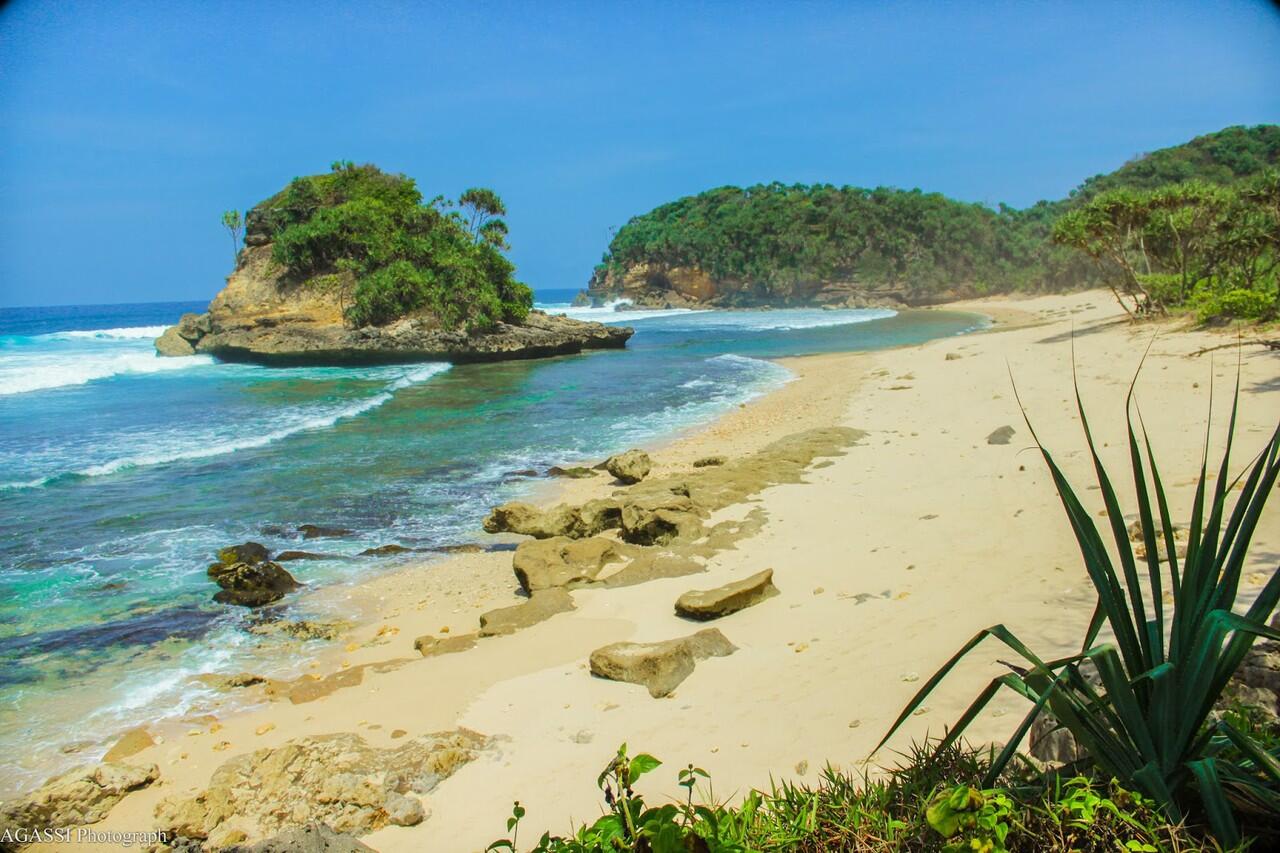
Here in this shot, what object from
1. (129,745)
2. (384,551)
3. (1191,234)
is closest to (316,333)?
(384,551)

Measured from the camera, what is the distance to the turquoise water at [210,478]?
22.4 ft

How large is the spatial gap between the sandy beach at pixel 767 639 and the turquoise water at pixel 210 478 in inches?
43.1

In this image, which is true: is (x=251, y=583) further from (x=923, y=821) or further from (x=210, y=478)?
(x=923, y=821)

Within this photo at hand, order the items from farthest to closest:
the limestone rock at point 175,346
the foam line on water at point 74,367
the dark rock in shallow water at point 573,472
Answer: the limestone rock at point 175,346 < the foam line on water at point 74,367 < the dark rock in shallow water at point 573,472

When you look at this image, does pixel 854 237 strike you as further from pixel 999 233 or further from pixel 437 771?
pixel 437 771

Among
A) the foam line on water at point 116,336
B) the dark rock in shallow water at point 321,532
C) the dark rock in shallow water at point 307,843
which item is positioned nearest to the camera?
the dark rock in shallow water at point 307,843

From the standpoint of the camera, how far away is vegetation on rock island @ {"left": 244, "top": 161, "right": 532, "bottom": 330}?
35.2m

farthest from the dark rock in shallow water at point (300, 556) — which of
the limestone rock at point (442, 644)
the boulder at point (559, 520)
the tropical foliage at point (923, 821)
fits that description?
the tropical foliage at point (923, 821)

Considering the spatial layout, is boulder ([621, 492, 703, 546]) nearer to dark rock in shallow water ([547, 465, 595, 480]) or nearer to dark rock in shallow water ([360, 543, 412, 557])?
dark rock in shallow water ([360, 543, 412, 557])

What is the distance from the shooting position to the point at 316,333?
1379 inches

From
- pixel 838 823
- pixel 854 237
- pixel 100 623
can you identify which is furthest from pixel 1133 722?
pixel 854 237

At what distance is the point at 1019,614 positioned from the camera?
501 cm

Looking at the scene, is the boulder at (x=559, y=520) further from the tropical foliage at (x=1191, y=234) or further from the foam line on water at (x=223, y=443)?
the tropical foliage at (x=1191, y=234)

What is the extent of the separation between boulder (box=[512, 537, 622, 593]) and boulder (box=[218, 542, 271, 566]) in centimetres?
333
